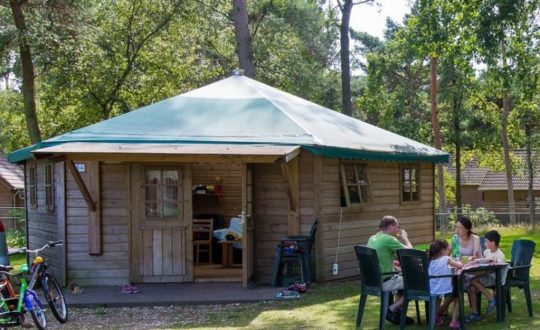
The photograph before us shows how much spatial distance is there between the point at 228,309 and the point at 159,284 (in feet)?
6.50

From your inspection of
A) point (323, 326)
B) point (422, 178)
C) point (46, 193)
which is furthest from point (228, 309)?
point (422, 178)

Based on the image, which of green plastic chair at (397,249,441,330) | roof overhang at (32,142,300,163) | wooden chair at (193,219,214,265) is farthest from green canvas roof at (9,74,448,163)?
green plastic chair at (397,249,441,330)

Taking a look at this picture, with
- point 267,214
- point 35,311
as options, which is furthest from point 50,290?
point 267,214

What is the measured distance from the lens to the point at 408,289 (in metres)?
6.79

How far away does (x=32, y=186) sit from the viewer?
503 inches

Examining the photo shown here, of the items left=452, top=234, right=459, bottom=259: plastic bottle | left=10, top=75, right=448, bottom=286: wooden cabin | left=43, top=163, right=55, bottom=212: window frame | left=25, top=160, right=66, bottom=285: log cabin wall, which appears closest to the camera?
left=452, top=234, right=459, bottom=259: plastic bottle

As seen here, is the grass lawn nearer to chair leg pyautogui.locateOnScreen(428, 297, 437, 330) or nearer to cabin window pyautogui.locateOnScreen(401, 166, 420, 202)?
chair leg pyautogui.locateOnScreen(428, 297, 437, 330)

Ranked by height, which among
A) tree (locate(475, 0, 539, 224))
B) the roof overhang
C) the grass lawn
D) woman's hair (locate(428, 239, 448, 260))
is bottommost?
the grass lawn

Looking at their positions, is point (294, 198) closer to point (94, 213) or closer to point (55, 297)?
point (94, 213)

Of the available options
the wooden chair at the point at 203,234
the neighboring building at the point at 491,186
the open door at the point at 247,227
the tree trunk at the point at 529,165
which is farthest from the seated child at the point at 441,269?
the neighboring building at the point at 491,186

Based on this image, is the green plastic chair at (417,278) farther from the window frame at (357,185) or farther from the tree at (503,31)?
the tree at (503,31)

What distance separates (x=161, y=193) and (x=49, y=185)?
2464 millimetres

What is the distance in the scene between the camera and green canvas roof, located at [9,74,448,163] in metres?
10.1

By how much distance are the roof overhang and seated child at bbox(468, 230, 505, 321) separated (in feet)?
9.38
